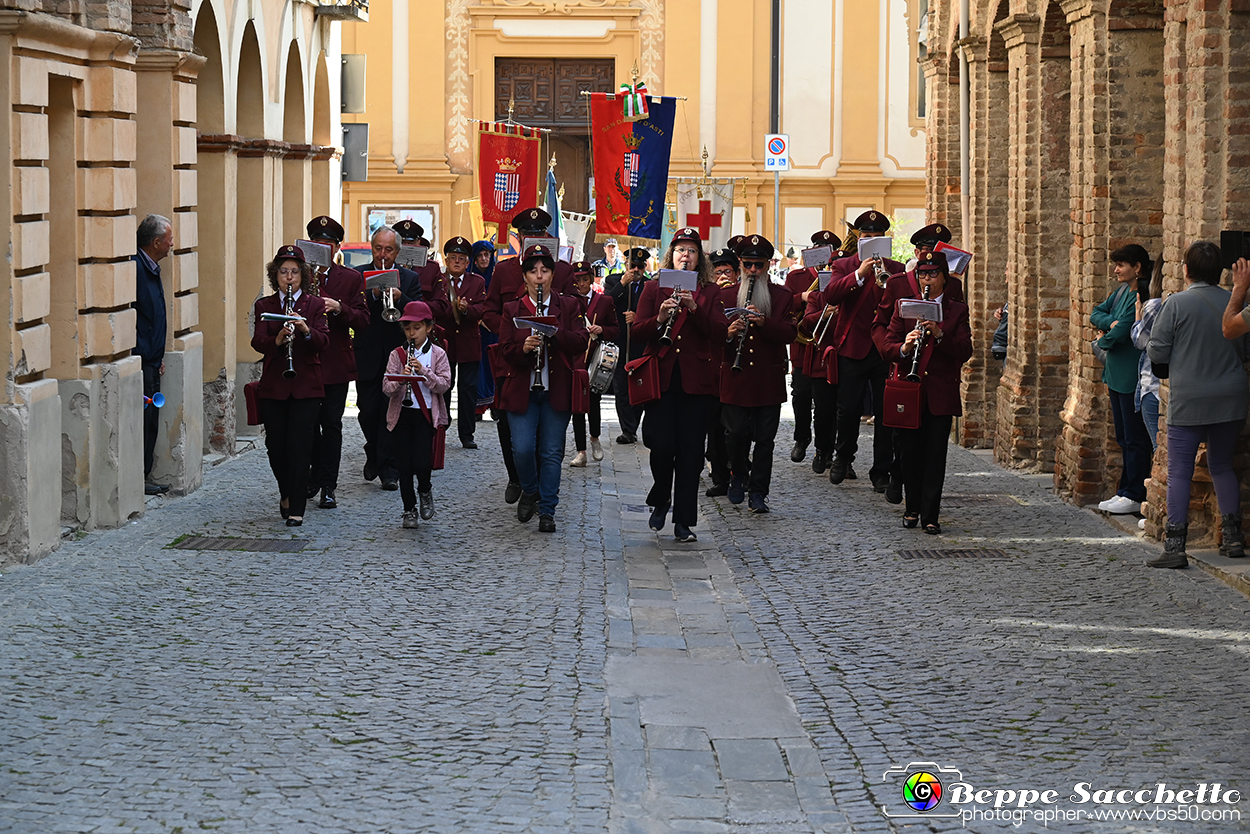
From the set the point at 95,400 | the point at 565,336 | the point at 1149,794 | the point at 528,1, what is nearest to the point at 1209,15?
the point at 565,336

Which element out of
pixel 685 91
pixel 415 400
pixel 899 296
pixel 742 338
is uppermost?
pixel 685 91

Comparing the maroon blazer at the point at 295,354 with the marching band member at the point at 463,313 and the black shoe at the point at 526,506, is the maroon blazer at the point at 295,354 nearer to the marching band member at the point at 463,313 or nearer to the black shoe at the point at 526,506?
the black shoe at the point at 526,506

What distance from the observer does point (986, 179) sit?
57.2 feet

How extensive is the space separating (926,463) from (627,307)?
19.0ft

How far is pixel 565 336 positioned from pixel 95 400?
3.10 m

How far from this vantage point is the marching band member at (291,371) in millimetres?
11289

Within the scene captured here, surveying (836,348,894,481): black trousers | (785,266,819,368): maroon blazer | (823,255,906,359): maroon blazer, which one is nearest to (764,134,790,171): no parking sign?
(785,266,819,368): maroon blazer

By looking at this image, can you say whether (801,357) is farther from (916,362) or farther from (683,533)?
(683,533)

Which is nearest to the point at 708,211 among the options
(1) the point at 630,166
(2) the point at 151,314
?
(1) the point at 630,166

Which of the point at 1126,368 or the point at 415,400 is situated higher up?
the point at 1126,368

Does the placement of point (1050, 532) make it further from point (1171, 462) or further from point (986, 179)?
point (986, 179)

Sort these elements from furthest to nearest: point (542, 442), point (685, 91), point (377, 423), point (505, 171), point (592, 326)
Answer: point (685, 91) → point (505, 171) → point (377, 423) → point (592, 326) → point (542, 442)

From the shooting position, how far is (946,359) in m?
11.5

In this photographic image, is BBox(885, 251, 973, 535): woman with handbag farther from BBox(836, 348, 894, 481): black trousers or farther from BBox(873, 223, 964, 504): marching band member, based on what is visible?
BBox(836, 348, 894, 481): black trousers
